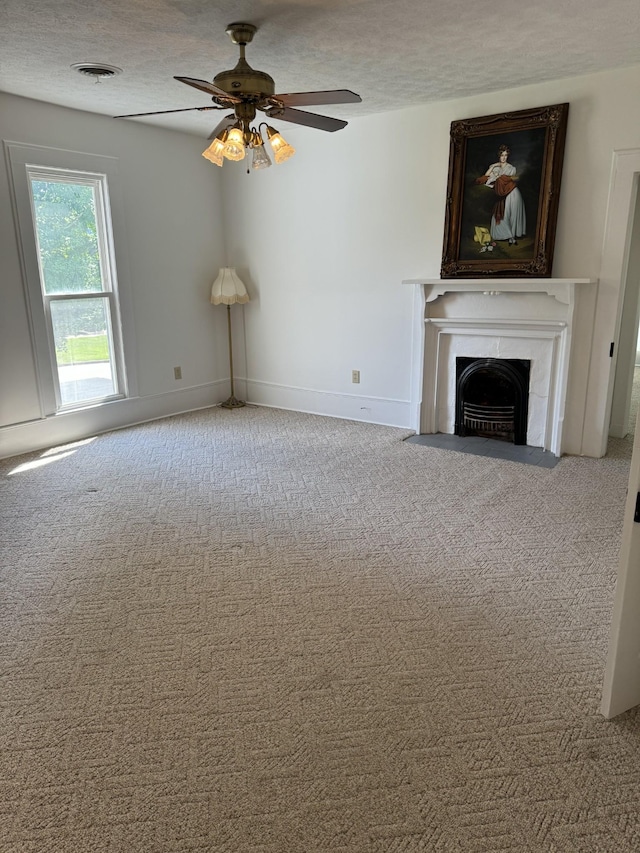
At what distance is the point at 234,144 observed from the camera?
2920 millimetres

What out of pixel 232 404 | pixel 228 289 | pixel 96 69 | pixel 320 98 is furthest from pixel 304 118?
pixel 232 404

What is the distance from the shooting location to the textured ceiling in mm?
2715

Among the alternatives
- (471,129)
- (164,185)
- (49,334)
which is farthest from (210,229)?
(471,129)

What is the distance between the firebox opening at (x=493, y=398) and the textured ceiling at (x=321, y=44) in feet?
6.43

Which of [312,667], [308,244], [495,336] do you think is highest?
[308,244]

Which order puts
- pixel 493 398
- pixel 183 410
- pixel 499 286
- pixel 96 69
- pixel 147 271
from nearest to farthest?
pixel 96 69
pixel 499 286
pixel 493 398
pixel 147 271
pixel 183 410

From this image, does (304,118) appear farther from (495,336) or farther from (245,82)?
(495,336)

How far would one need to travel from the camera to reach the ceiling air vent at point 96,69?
3.45 metres

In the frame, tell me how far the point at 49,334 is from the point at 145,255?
46.1 inches

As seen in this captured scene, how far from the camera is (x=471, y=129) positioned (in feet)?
14.0

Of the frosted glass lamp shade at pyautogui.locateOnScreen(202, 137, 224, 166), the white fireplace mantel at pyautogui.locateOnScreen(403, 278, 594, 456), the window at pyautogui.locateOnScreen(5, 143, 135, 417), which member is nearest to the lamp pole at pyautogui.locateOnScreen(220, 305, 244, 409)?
the window at pyautogui.locateOnScreen(5, 143, 135, 417)

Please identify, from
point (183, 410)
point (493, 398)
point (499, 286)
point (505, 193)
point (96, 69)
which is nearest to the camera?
point (96, 69)

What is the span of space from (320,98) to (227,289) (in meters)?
3.03

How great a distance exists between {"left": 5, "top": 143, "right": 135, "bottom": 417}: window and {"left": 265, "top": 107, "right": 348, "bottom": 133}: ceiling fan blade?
229cm
